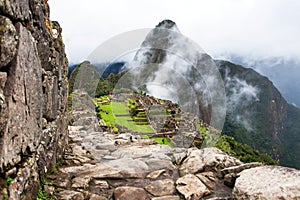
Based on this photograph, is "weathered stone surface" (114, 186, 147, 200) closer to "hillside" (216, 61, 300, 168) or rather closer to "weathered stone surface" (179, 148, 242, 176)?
"weathered stone surface" (179, 148, 242, 176)

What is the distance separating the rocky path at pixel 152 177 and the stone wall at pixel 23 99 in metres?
0.94

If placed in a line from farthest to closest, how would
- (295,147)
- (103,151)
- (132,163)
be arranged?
(295,147), (103,151), (132,163)

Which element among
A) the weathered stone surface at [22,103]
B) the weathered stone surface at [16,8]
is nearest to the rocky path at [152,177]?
the weathered stone surface at [22,103]

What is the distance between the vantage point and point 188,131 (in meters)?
21.9

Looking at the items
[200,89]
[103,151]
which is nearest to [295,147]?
[200,89]

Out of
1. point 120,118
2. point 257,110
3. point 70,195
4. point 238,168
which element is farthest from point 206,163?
point 257,110

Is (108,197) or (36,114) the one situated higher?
(36,114)

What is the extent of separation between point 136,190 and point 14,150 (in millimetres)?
3147

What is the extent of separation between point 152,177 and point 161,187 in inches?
26.3

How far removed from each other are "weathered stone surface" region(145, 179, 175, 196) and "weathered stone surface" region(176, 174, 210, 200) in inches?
7.1

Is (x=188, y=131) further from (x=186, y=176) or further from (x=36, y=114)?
(x=36, y=114)

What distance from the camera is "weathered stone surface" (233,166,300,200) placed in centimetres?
473

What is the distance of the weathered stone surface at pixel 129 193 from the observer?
5789 millimetres

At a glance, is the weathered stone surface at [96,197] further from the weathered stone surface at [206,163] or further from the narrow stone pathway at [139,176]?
the weathered stone surface at [206,163]
